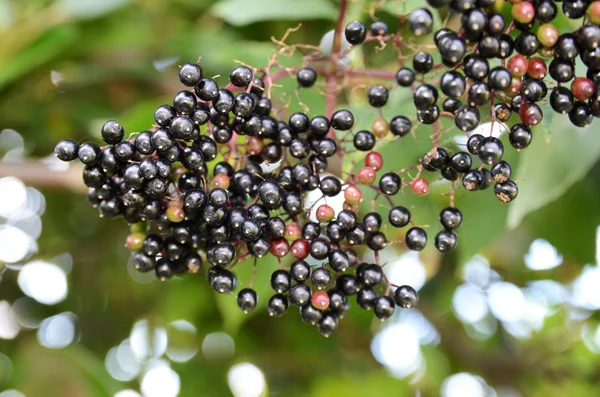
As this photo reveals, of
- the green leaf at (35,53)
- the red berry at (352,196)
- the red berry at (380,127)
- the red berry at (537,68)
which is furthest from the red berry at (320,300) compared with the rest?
the green leaf at (35,53)

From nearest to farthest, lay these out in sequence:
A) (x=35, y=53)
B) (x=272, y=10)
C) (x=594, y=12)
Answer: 1. (x=594, y=12)
2. (x=272, y=10)
3. (x=35, y=53)

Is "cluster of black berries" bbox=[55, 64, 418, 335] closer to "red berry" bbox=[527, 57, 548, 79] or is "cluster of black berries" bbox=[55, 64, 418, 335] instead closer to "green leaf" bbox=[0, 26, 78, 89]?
"red berry" bbox=[527, 57, 548, 79]

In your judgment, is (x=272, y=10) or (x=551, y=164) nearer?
(x=551, y=164)

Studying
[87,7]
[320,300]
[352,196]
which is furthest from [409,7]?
[87,7]

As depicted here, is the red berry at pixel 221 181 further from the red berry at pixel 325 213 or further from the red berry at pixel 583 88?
the red berry at pixel 583 88

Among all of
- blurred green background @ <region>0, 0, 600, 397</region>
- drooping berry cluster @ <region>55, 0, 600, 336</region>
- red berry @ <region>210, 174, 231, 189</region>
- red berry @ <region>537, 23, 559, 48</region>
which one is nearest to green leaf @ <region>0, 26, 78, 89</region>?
blurred green background @ <region>0, 0, 600, 397</region>

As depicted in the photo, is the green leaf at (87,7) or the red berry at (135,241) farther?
the green leaf at (87,7)

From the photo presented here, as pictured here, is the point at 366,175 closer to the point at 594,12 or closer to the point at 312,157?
the point at 312,157
